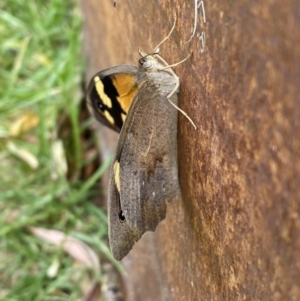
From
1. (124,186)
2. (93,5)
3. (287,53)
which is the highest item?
(93,5)

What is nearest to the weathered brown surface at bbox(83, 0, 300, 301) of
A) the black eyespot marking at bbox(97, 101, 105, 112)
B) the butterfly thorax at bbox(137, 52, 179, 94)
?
the butterfly thorax at bbox(137, 52, 179, 94)

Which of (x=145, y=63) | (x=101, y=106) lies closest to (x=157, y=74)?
(x=145, y=63)

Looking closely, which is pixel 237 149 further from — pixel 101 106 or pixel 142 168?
pixel 101 106

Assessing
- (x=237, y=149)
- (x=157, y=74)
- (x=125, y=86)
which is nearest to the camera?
(x=237, y=149)

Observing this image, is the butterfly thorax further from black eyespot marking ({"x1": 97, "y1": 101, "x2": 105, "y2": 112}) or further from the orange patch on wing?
black eyespot marking ({"x1": 97, "y1": 101, "x2": 105, "y2": 112})

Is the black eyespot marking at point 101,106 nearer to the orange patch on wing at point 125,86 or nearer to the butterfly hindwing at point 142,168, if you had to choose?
the orange patch on wing at point 125,86

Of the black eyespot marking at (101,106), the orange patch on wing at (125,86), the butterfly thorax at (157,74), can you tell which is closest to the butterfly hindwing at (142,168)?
the butterfly thorax at (157,74)

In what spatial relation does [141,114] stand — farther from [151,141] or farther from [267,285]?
[267,285]

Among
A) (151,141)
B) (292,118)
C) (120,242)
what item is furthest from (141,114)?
(292,118)
